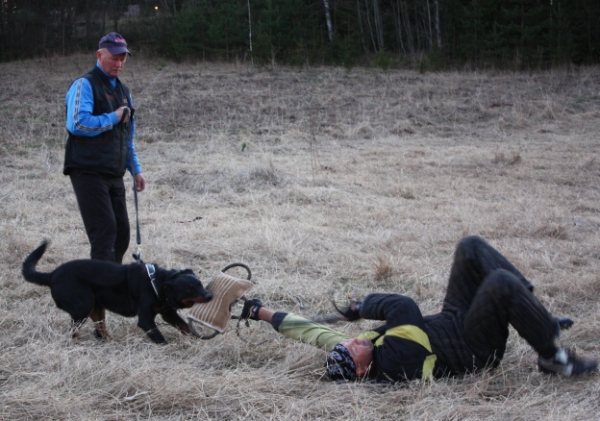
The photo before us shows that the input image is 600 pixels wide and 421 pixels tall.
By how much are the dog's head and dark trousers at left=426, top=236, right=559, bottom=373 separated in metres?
1.31

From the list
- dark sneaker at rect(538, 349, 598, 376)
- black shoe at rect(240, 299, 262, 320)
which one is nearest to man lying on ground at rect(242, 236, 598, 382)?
dark sneaker at rect(538, 349, 598, 376)

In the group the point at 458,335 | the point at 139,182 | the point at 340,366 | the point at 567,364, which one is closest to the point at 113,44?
the point at 139,182

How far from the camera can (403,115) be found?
14.8 m

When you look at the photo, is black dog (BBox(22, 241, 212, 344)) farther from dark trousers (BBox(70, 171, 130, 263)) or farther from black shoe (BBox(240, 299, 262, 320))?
dark trousers (BBox(70, 171, 130, 263))

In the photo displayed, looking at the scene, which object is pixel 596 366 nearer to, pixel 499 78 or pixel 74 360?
pixel 74 360

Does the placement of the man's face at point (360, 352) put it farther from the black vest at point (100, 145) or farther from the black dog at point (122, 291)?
the black vest at point (100, 145)

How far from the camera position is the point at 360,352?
341 centimetres

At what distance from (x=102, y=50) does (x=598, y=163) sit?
7857 millimetres

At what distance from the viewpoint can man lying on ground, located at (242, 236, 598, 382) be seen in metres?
3.20

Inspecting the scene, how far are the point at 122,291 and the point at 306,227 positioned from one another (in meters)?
2.84

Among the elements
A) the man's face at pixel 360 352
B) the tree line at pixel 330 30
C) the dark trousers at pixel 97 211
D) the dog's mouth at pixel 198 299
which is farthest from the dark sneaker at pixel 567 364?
the tree line at pixel 330 30

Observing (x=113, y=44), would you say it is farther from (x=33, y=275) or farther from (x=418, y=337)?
(x=418, y=337)

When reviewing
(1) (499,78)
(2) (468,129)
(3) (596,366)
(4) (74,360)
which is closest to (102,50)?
(4) (74,360)

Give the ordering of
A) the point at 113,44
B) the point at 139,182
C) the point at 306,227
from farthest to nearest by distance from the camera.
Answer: the point at 306,227, the point at 139,182, the point at 113,44
